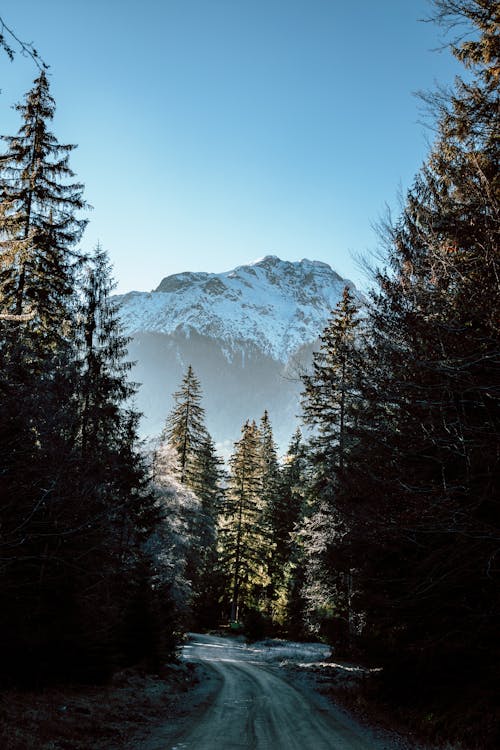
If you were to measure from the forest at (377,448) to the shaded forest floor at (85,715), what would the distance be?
0.64 metres

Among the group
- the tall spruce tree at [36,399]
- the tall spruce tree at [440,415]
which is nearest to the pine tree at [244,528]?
the tall spruce tree at [36,399]

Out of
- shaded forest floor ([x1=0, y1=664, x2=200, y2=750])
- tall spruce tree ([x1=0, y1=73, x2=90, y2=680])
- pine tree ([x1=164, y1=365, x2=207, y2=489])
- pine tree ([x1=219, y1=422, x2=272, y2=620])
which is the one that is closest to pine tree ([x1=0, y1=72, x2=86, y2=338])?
tall spruce tree ([x1=0, y1=73, x2=90, y2=680])

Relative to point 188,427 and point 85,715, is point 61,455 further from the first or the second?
point 188,427

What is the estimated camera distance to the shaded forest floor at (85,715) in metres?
7.14

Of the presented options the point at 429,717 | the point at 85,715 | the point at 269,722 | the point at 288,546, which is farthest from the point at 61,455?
the point at 288,546

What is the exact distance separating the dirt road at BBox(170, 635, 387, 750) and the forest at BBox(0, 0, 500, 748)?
164 cm

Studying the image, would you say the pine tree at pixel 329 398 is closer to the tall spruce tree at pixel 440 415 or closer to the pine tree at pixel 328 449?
the pine tree at pixel 328 449

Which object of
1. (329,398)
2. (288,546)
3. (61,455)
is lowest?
(288,546)

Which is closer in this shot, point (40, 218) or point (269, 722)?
point (269, 722)

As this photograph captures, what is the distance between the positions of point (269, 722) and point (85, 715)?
3.95 meters

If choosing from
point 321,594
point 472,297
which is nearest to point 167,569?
point 321,594

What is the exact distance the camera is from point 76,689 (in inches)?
416

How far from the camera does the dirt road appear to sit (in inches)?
337

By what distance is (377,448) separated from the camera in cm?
938
